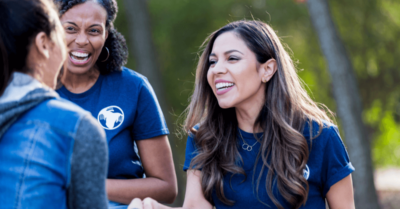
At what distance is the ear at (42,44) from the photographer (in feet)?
4.70

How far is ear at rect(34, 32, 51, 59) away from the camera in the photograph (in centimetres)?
143

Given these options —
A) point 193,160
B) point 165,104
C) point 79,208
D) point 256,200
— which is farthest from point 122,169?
point 165,104

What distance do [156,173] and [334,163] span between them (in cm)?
104

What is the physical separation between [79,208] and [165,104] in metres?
5.71

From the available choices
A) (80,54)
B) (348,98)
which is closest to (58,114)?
(80,54)

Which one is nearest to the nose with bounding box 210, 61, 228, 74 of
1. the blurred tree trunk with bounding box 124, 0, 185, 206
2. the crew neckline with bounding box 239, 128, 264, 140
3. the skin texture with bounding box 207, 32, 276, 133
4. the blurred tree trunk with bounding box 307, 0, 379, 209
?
the skin texture with bounding box 207, 32, 276, 133

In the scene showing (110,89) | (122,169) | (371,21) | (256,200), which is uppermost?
(371,21)

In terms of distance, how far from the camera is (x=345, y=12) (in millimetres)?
8234

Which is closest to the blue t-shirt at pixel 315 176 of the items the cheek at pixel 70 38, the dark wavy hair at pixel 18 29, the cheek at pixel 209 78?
the cheek at pixel 209 78

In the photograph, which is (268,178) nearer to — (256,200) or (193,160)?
(256,200)

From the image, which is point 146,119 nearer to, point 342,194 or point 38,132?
point 342,194

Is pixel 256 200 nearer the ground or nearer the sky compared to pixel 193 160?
nearer the ground

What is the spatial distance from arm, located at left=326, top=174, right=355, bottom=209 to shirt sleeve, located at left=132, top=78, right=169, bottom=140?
A: 3.37 ft

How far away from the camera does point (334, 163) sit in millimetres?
2494
